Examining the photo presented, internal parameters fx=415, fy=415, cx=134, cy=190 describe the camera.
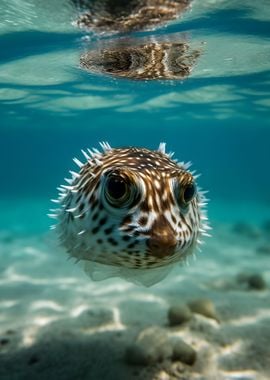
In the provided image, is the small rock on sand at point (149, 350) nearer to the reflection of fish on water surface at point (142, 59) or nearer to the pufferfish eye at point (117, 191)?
the pufferfish eye at point (117, 191)

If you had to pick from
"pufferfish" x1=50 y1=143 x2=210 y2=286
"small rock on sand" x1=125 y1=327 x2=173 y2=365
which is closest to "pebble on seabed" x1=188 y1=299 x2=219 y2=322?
"small rock on sand" x1=125 y1=327 x2=173 y2=365

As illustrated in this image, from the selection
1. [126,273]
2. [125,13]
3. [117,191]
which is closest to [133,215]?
[117,191]

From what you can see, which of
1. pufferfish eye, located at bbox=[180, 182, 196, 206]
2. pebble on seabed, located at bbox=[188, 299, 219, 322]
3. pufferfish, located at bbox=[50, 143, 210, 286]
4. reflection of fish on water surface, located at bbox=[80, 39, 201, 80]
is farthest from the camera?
reflection of fish on water surface, located at bbox=[80, 39, 201, 80]

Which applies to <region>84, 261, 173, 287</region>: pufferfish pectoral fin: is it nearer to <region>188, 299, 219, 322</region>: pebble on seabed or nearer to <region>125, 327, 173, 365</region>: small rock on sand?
<region>125, 327, 173, 365</region>: small rock on sand

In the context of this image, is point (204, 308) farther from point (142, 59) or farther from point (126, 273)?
point (142, 59)

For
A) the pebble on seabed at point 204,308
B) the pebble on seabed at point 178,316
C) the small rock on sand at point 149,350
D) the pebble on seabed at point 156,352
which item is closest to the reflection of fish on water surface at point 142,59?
the pebble on seabed at point 204,308

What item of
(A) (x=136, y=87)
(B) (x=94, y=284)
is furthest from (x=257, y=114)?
(B) (x=94, y=284)

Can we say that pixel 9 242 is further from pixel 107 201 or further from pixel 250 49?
pixel 107 201
